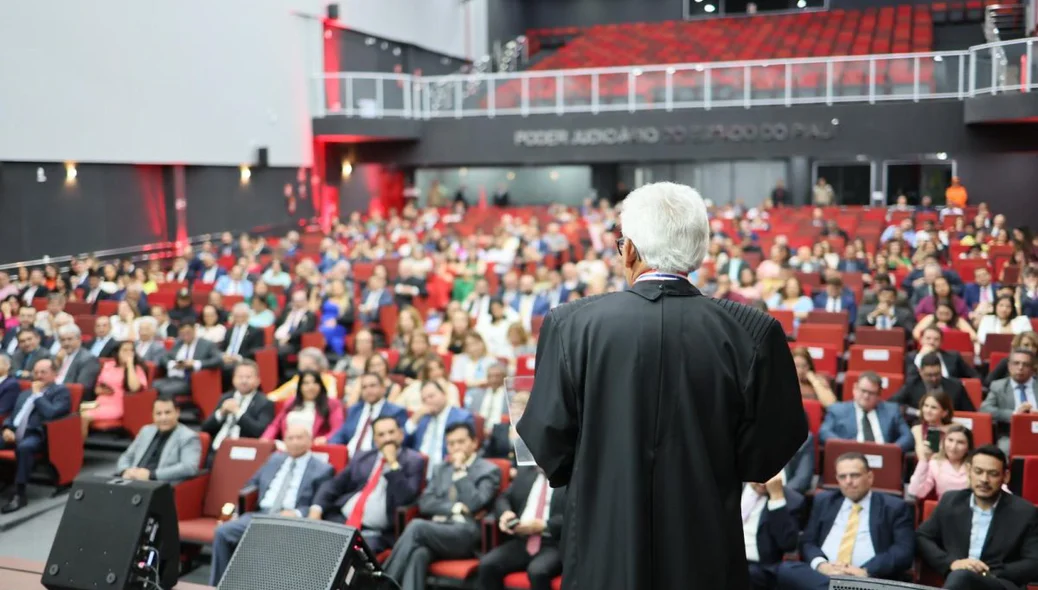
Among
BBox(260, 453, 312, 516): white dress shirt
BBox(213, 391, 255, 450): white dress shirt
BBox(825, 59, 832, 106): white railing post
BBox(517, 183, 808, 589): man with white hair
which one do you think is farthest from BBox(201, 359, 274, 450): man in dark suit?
BBox(825, 59, 832, 106): white railing post

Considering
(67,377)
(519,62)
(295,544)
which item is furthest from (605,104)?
(295,544)

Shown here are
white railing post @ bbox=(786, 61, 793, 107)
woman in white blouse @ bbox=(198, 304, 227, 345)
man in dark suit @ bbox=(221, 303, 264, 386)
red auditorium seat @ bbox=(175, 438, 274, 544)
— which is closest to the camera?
red auditorium seat @ bbox=(175, 438, 274, 544)

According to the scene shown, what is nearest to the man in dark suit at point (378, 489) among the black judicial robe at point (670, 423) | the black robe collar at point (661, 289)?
the black judicial robe at point (670, 423)

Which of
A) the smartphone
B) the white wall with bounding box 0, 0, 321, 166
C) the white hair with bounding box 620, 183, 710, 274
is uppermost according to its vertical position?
the white wall with bounding box 0, 0, 321, 166

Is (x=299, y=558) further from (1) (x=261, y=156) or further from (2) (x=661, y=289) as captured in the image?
(1) (x=261, y=156)

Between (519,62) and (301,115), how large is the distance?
7765 mm

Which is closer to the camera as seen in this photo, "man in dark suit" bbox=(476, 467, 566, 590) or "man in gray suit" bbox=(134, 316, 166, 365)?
"man in dark suit" bbox=(476, 467, 566, 590)

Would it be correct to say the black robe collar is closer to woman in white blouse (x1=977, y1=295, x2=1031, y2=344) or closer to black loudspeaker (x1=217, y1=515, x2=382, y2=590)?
black loudspeaker (x1=217, y1=515, x2=382, y2=590)

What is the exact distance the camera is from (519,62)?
77.7ft

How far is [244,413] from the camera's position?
654 cm

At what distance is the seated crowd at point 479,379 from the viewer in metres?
4.50

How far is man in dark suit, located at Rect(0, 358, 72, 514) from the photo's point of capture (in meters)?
6.48

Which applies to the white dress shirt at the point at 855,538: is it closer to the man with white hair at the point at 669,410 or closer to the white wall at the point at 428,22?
the man with white hair at the point at 669,410

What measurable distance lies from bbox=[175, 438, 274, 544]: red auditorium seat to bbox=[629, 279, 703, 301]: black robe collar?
4.43 m
